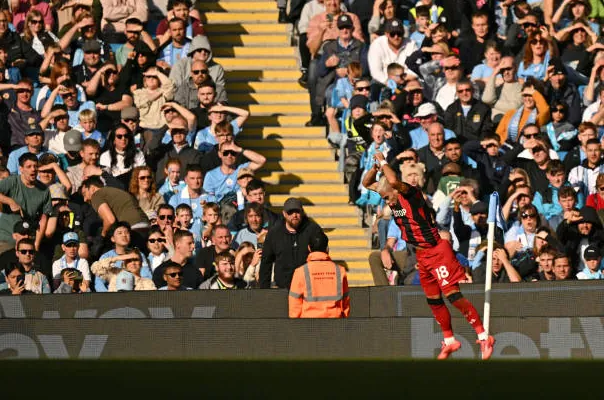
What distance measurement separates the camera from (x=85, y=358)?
581 inches

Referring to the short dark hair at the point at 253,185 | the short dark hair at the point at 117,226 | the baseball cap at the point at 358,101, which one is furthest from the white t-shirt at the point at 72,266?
the baseball cap at the point at 358,101

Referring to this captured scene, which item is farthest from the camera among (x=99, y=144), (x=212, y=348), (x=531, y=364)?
(x=99, y=144)

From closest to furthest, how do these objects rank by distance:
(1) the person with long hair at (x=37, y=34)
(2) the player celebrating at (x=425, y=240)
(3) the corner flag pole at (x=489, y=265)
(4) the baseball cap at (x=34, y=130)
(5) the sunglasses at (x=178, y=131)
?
(3) the corner flag pole at (x=489, y=265)
(2) the player celebrating at (x=425, y=240)
(5) the sunglasses at (x=178, y=131)
(4) the baseball cap at (x=34, y=130)
(1) the person with long hair at (x=37, y=34)

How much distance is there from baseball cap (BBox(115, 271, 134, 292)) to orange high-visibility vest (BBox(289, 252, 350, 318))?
3.18 metres

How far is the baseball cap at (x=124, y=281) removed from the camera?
58.1 ft

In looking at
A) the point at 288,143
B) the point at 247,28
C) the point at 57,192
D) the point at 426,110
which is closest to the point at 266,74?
the point at 247,28

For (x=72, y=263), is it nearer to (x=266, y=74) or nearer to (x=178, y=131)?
(x=178, y=131)

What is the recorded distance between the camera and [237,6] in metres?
23.8

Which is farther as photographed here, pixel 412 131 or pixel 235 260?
pixel 412 131

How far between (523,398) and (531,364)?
352 centimetres

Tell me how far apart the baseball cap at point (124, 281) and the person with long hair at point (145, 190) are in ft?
5.15

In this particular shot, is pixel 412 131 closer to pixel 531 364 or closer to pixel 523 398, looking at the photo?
pixel 531 364

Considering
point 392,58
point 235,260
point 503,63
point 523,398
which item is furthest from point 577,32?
point 523,398

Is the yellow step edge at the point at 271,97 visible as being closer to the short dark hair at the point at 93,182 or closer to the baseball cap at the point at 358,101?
the baseball cap at the point at 358,101
